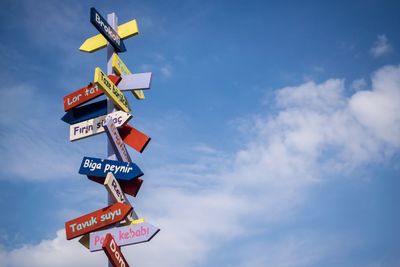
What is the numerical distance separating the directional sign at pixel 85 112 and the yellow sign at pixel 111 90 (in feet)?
1.31

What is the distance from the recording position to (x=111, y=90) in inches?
424

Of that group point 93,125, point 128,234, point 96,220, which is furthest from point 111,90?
point 128,234

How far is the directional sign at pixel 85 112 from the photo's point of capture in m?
11.2

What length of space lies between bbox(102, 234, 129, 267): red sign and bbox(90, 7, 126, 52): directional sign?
5411mm

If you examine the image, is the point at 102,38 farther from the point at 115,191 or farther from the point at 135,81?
the point at 115,191

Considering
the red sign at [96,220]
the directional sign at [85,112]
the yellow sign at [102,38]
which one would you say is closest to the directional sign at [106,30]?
the yellow sign at [102,38]

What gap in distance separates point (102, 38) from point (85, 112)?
233 cm

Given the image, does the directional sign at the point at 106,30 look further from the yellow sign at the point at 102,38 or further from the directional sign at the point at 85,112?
the directional sign at the point at 85,112

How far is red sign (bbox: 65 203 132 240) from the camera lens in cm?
943

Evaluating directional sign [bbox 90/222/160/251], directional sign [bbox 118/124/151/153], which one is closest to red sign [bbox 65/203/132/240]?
directional sign [bbox 90/222/160/251]

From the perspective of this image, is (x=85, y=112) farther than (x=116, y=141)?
Yes

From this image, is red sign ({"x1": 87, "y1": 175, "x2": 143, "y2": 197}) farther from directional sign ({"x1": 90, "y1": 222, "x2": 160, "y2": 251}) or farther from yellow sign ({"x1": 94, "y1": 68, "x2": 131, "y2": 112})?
yellow sign ({"x1": 94, "y1": 68, "x2": 131, "y2": 112})

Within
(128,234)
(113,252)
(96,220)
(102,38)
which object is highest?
(102,38)

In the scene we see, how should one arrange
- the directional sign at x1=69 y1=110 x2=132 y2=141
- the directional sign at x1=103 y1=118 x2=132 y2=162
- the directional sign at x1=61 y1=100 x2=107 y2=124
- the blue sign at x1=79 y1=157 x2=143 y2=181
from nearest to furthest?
the blue sign at x1=79 y1=157 x2=143 y2=181, the directional sign at x1=103 y1=118 x2=132 y2=162, the directional sign at x1=69 y1=110 x2=132 y2=141, the directional sign at x1=61 y1=100 x2=107 y2=124
